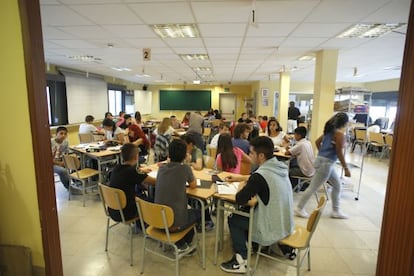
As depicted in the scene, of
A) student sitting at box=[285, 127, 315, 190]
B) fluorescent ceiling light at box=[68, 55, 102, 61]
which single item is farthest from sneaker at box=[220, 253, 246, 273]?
fluorescent ceiling light at box=[68, 55, 102, 61]

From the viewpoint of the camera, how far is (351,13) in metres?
2.82

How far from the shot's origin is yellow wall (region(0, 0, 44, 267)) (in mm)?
1497

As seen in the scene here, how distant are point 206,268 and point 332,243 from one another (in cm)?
158

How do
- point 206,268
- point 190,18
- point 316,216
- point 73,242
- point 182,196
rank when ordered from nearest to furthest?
point 316,216 → point 182,196 → point 206,268 → point 73,242 → point 190,18

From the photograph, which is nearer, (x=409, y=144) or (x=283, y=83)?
(x=409, y=144)

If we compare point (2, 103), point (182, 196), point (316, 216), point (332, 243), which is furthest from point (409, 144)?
point (2, 103)

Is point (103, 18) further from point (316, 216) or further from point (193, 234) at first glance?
point (316, 216)

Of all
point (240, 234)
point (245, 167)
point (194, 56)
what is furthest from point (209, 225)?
point (194, 56)

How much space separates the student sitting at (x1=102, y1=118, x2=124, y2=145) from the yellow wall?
3317mm

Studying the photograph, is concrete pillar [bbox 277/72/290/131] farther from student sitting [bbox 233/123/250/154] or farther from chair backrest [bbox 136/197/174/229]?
chair backrest [bbox 136/197/174/229]

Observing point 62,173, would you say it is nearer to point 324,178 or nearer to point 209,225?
point 209,225

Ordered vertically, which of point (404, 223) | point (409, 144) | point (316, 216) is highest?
point (409, 144)

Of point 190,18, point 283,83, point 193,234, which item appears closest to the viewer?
point 193,234

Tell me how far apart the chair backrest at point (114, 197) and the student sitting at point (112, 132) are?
2785mm
